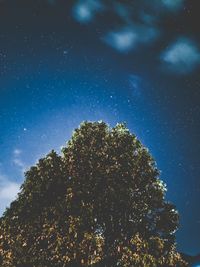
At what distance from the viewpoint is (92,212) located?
99.2 ft

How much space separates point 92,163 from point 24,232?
8285 mm

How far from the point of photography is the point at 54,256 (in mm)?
28734

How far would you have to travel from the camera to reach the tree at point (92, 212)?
95.5ft

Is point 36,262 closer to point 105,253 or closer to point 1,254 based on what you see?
point 1,254

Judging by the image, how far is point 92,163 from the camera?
32.9 meters

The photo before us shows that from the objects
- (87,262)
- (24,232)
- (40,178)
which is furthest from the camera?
(40,178)

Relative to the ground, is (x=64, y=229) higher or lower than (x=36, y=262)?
higher

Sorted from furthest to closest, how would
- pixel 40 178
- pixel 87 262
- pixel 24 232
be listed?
pixel 40 178 → pixel 24 232 → pixel 87 262

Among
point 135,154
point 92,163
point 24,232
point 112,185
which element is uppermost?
point 135,154

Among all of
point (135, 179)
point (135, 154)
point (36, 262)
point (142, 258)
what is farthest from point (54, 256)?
point (135, 154)

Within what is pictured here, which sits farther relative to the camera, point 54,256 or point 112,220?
point 112,220

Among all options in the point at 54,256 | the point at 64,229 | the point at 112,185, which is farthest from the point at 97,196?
the point at 54,256

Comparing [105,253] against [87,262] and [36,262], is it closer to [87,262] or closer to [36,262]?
[87,262]

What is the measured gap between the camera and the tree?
1145 inches
